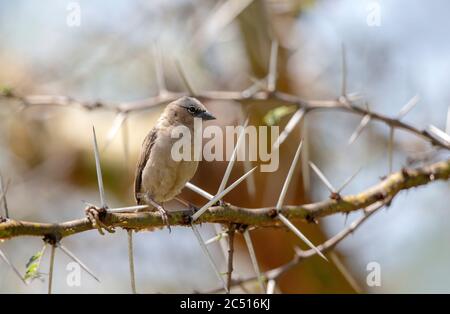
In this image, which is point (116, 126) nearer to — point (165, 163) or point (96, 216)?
point (165, 163)

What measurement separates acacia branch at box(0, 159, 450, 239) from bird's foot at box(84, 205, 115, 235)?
0.02 metres

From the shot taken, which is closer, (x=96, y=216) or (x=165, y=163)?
(x=96, y=216)

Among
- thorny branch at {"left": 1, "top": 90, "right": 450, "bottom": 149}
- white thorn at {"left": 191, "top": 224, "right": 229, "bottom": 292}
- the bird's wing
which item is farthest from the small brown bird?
white thorn at {"left": 191, "top": 224, "right": 229, "bottom": 292}

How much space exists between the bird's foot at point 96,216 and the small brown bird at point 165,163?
1913 millimetres

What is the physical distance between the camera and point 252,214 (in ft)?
13.4

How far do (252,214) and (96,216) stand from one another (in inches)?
41.2

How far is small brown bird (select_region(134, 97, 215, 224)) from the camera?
5621mm

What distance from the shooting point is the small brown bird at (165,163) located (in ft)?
18.4

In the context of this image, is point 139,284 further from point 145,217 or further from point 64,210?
point 145,217

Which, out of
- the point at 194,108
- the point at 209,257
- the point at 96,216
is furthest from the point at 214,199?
the point at 194,108

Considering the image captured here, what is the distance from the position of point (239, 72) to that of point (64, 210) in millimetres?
2969

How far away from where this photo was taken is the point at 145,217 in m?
3.69
